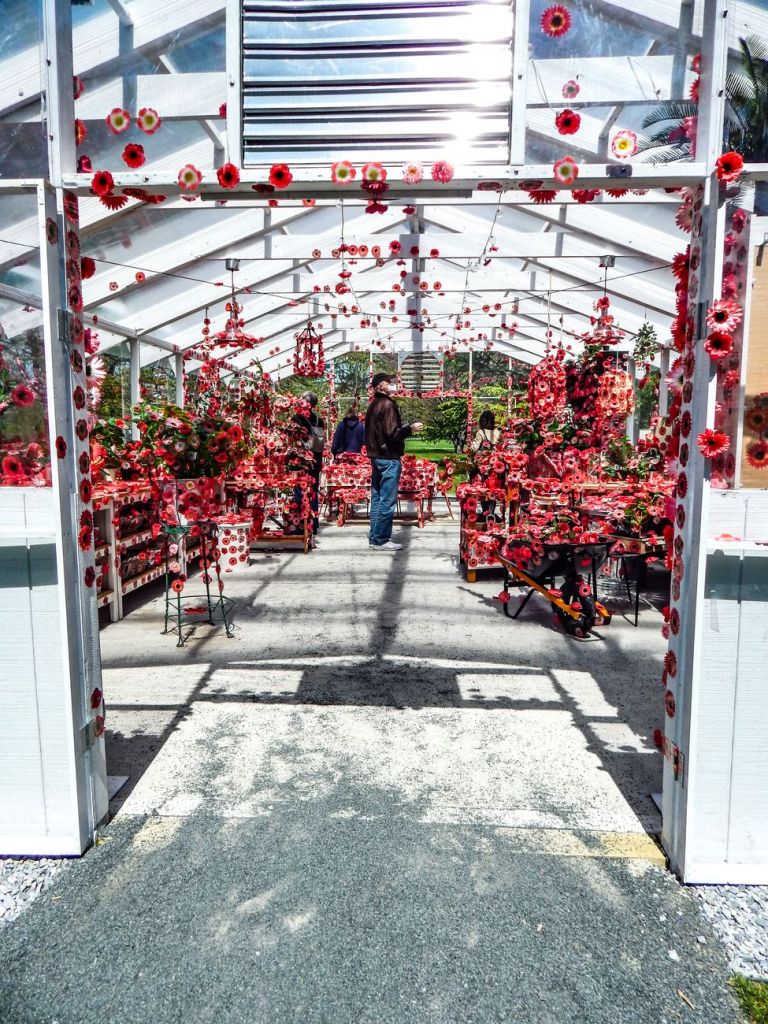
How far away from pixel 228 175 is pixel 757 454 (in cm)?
184

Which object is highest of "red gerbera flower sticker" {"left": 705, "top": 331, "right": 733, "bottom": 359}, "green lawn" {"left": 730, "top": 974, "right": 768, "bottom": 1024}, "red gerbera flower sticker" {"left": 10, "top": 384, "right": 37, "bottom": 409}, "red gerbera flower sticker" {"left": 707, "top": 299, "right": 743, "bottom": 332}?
"red gerbera flower sticker" {"left": 707, "top": 299, "right": 743, "bottom": 332}

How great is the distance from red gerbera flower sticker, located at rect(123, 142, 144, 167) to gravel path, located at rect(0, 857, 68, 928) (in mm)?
2319

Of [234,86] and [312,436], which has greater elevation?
[234,86]

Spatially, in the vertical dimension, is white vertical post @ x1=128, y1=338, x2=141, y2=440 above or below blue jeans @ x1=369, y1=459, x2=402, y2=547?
above

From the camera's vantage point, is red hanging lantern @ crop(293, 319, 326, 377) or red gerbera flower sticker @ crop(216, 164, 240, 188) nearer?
red gerbera flower sticker @ crop(216, 164, 240, 188)

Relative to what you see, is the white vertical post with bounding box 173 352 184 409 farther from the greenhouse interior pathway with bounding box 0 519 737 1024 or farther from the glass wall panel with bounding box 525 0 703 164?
the glass wall panel with bounding box 525 0 703 164

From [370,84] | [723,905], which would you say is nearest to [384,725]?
[723,905]

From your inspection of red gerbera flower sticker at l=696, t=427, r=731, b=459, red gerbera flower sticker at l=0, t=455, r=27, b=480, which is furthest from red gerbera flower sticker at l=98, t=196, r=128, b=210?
red gerbera flower sticker at l=696, t=427, r=731, b=459

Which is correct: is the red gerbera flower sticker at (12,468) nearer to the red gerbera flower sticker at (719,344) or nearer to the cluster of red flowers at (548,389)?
the red gerbera flower sticker at (719,344)

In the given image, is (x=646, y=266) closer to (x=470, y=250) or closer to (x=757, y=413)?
(x=470, y=250)

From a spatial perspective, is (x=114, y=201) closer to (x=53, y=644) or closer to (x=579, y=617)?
(x=53, y=644)

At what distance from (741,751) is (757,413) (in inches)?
42.4

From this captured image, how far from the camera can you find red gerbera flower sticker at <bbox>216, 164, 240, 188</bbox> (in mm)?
1923

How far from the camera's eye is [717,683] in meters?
1.99
